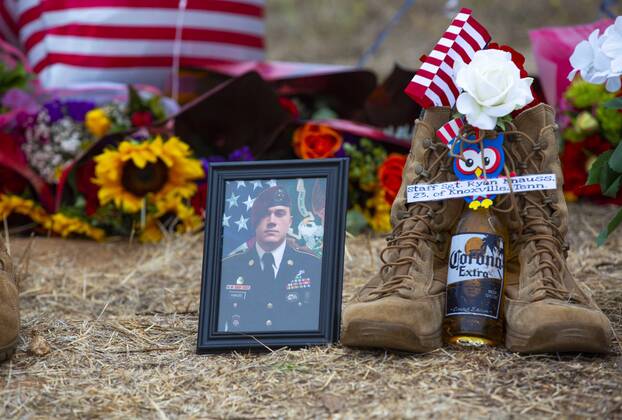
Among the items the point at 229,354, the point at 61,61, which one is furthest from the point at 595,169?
the point at 61,61

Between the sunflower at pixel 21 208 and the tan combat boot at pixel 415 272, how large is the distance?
63.9 inches

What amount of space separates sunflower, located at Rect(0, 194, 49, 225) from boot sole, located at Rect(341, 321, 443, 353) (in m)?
1.67

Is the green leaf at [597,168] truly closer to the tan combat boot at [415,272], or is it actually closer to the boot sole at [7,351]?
the tan combat boot at [415,272]

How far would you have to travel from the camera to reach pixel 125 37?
122 inches

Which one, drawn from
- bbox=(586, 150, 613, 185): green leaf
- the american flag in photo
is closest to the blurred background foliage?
bbox=(586, 150, 613, 185): green leaf

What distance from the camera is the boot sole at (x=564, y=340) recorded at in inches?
55.6

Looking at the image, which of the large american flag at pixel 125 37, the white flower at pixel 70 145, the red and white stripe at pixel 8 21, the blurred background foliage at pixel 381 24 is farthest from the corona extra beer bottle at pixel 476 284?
the blurred background foliage at pixel 381 24

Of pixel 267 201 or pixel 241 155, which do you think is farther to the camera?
pixel 241 155

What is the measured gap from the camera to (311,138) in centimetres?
285

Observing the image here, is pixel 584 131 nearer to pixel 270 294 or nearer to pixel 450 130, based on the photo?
pixel 450 130

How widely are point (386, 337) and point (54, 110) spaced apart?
6.01 feet

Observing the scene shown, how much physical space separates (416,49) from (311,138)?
147 inches

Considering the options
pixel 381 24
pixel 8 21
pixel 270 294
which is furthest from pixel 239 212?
pixel 381 24

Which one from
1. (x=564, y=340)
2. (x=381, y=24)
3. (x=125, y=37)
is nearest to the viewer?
(x=564, y=340)
